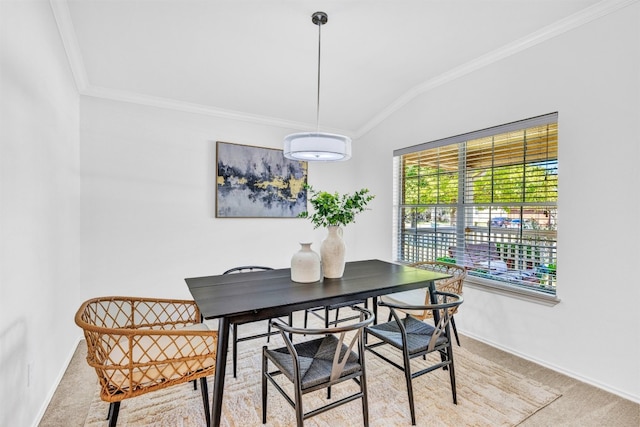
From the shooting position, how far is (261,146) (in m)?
4.00

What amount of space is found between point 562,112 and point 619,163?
0.56m

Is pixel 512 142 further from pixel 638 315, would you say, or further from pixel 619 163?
pixel 638 315

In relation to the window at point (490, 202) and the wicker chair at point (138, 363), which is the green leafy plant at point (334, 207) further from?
the window at point (490, 202)

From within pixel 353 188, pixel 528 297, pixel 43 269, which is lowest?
pixel 528 297

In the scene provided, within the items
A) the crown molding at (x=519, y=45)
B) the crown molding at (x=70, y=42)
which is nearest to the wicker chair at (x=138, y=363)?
the crown molding at (x=70, y=42)

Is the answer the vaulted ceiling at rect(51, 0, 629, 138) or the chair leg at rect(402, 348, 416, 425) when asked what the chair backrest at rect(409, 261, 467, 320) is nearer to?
the chair leg at rect(402, 348, 416, 425)

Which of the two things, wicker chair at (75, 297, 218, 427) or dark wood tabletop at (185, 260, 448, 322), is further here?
dark wood tabletop at (185, 260, 448, 322)

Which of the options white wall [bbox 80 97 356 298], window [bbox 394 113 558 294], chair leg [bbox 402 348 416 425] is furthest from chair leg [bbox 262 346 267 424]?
window [bbox 394 113 558 294]

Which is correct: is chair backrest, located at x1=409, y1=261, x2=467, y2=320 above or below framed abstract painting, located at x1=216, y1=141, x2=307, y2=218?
below

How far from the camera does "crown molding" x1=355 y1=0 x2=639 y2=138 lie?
7.41 ft

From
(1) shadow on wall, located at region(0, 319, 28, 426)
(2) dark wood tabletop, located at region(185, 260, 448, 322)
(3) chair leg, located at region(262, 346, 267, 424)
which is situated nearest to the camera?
(1) shadow on wall, located at region(0, 319, 28, 426)

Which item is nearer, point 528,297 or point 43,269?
point 43,269

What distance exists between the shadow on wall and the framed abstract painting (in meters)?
2.19

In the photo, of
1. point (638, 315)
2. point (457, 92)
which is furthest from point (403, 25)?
point (638, 315)
